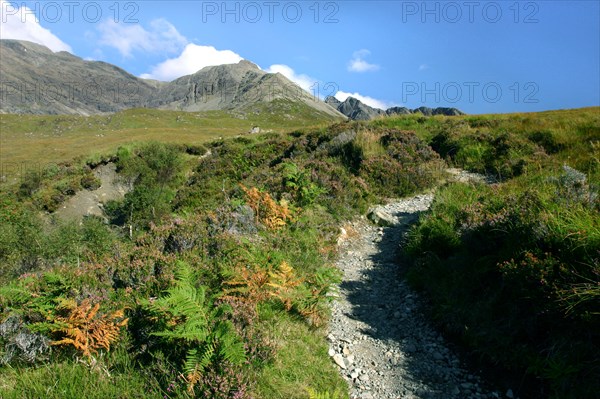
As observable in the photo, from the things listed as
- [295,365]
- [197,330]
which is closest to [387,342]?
[295,365]

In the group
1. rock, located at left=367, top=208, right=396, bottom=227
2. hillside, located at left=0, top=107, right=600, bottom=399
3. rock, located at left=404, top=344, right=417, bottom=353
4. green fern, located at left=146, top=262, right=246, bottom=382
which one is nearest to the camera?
green fern, located at left=146, top=262, right=246, bottom=382

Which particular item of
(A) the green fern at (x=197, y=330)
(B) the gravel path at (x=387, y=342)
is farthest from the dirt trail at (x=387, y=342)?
(A) the green fern at (x=197, y=330)

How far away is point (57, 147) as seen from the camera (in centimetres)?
7025

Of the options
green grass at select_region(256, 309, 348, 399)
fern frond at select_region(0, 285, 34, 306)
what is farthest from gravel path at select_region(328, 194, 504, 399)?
fern frond at select_region(0, 285, 34, 306)

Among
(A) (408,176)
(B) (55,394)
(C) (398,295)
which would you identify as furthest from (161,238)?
(A) (408,176)

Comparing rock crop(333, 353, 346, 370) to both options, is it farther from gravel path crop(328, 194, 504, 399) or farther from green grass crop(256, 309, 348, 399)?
green grass crop(256, 309, 348, 399)

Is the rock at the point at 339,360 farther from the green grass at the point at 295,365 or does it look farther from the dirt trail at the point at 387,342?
the green grass at the point at 295,365

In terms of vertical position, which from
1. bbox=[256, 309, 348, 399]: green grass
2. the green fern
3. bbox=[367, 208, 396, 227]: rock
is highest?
bbox=[367, 208, 396, 227]: rock

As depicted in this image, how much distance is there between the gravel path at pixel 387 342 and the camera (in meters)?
4.48

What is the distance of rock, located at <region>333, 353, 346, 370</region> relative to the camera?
4.87 metres

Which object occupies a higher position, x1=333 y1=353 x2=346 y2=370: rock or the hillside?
the hillside

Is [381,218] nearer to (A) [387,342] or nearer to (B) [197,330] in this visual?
(A) [387,342]

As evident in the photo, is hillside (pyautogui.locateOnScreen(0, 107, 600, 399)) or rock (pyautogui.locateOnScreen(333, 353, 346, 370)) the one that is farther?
rock (pyautogui.locateOnScreen(333, 353, 346, 370))

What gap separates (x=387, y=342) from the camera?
5523mm
